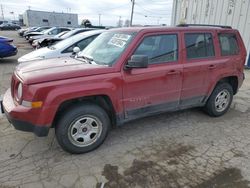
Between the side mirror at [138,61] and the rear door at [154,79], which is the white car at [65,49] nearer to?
the rear door at [154,79]

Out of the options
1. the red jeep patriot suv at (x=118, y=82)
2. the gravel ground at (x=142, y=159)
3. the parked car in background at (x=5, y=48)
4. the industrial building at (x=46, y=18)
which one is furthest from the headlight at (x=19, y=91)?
the industrial building at (x=46, y=18)

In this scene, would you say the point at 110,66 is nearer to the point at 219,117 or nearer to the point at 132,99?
the point at 132,99

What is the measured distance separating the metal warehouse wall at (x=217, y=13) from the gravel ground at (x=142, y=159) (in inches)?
251

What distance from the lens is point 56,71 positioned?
122 inches

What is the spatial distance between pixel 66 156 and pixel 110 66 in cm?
145

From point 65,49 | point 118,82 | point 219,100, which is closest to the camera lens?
point 118,82

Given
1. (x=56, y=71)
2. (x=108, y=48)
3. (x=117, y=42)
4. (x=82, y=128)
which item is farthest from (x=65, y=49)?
(x=82, y=128)

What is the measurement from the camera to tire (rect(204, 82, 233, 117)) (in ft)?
15.3

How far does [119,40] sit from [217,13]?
8028 mm

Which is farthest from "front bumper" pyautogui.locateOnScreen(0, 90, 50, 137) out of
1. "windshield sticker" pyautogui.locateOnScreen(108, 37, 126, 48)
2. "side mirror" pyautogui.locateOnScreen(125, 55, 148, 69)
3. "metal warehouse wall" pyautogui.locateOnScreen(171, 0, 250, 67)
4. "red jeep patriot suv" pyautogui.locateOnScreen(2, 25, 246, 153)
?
"metal warehouse wall" pyautogui.locateOnScreen(171, 0, 250, 67)

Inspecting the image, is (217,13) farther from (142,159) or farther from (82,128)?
(82,128)

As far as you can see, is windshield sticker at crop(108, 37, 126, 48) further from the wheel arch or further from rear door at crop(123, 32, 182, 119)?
the wheel arch

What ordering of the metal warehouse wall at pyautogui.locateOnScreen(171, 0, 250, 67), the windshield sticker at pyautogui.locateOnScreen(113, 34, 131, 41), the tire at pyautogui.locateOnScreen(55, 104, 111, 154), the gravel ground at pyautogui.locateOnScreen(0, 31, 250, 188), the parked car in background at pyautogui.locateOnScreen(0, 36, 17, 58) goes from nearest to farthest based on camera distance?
the gravel ground at pyautogui.locateOnScreen(0, 31, 250, 188) → the tire at pyautogui.locateOnScreen(55, 104, 111, 154) → the windshield sticker at pyautogui.locateOnScreen(113, 34, 131, 41) → the metal warehouse wall at pyautogui.locateOnScreen(171, 0, 250, 67) → the parked car in background at pyautogui.locateOnScreen(0, 36, 17, 58)

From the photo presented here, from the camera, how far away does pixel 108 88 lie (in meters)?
3.25
